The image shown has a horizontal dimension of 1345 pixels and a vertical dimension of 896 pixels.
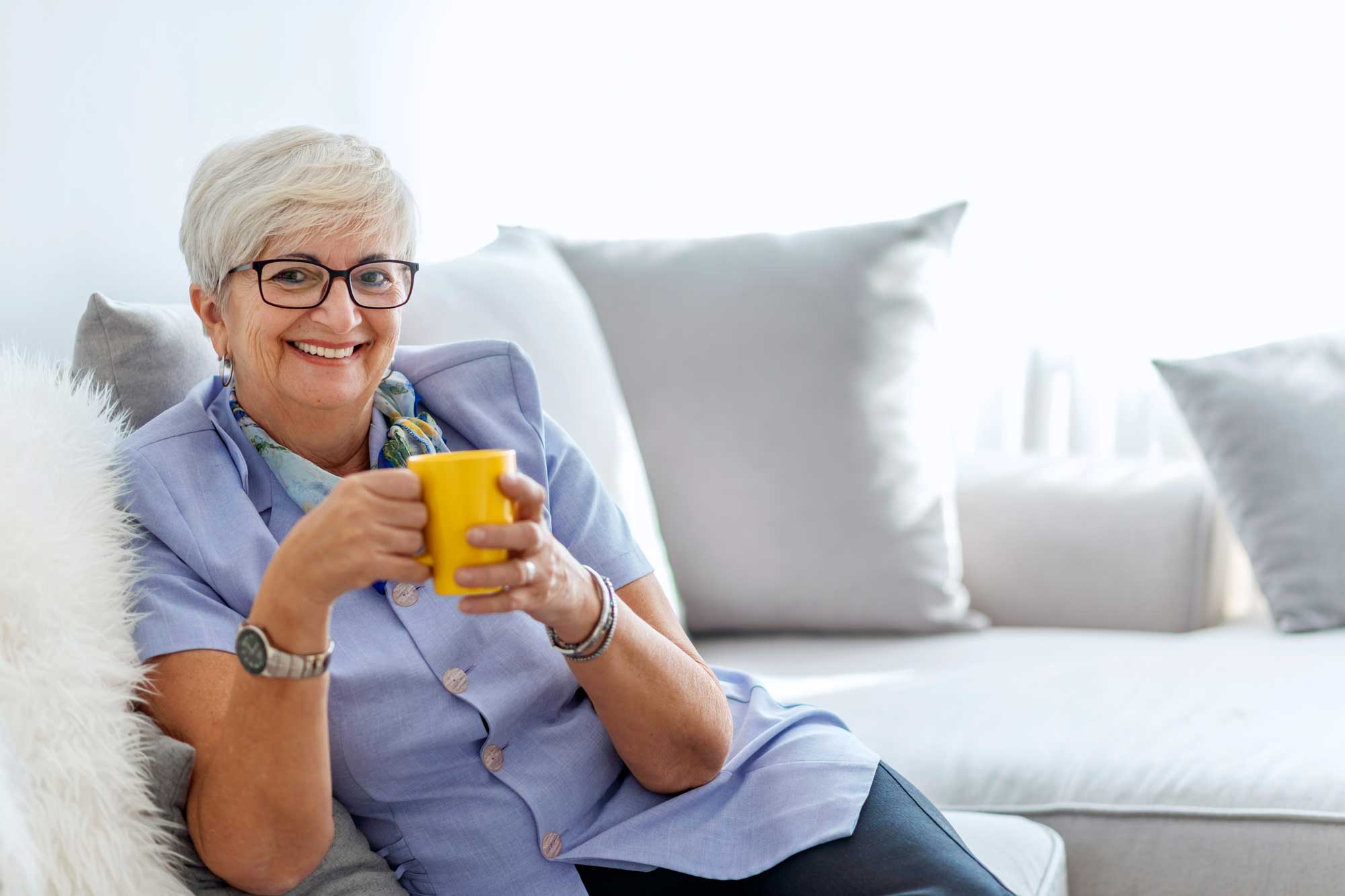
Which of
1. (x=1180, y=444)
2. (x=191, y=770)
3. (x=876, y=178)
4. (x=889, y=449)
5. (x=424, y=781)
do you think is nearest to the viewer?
(x=191, y=770)

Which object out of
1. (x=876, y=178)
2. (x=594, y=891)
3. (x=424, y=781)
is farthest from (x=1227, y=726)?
(x=876, y=178)

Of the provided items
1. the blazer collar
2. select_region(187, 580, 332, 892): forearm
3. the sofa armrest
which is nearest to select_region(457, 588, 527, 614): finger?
select_region(187, 580, 332, 892): forearm

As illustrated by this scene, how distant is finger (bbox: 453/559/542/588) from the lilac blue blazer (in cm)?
29

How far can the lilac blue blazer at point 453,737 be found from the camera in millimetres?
1089

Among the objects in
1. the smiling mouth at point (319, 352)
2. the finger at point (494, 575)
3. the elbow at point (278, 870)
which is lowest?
the elbow at point (278, 870)

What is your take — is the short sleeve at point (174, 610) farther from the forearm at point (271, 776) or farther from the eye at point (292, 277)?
the eye at point (292, 277)

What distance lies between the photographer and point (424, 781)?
3.68 feet

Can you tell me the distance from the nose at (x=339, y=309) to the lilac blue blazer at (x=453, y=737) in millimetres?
147

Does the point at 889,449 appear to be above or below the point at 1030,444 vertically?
above

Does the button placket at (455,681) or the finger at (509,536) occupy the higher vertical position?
the finger at (509,536)

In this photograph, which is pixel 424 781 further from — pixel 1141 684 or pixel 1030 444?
pixel 1030 444

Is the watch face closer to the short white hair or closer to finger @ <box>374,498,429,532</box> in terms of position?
finger @ <box>374,498,429,532</box>

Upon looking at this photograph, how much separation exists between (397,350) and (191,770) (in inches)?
21.6

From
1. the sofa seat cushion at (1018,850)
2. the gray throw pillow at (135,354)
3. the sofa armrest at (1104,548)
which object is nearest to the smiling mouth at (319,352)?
the gray throw pillow at (135,354)
